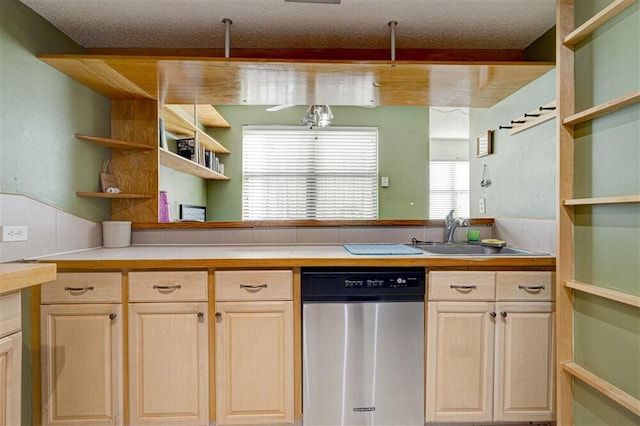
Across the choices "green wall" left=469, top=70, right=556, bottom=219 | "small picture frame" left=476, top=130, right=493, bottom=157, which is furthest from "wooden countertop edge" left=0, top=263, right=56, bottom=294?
"small picture frame" left=476, top=130, right=493, bottom=157

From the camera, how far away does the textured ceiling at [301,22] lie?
174 centimetres

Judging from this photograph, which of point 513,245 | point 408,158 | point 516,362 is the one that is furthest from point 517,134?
point 408,158

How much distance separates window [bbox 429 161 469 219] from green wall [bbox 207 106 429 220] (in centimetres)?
193

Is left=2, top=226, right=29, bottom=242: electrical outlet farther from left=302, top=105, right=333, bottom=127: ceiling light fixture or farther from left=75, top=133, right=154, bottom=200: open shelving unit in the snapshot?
left=302, top=105, right=333, bottom=127: ceiling light fixture

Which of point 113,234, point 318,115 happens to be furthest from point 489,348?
point 318,115

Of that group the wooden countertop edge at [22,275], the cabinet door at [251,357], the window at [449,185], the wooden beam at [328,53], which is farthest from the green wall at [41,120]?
the window at [449,185]

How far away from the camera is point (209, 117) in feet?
13.4

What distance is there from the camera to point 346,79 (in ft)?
6.60

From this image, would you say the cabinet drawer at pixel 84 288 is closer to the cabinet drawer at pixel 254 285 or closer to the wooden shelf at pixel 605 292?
the cabinet drawer at pixel 254 285

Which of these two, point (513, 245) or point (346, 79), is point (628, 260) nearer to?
point (513, 245)

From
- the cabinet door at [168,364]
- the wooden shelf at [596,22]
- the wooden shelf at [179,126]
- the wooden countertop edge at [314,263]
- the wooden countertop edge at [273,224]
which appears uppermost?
the wooden shelf at [179,126]

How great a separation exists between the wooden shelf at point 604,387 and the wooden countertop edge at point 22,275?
215 cm

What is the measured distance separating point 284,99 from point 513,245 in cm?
181

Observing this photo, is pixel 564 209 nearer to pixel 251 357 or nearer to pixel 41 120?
pixel 251 357
